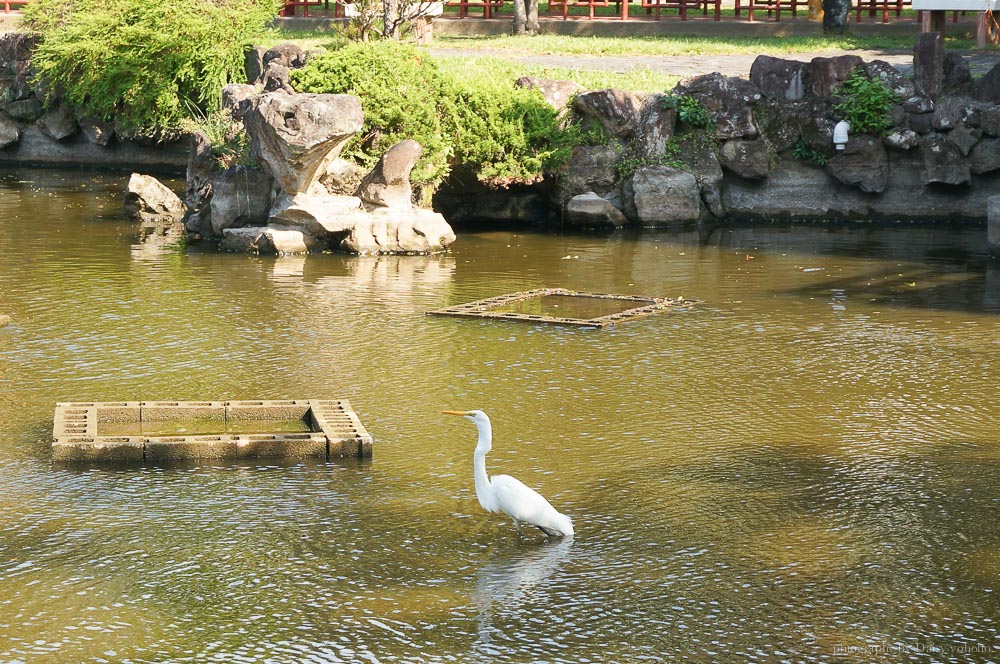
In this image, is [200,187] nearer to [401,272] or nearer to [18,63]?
[401,272]

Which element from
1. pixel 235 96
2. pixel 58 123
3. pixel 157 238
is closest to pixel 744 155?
pixel 235 96

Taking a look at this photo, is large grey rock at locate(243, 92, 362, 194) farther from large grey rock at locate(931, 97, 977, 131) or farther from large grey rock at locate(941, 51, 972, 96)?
large grey rock at locate(941, 51, 972, 96)

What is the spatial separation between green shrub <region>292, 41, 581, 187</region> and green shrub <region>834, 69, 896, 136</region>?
176 inches

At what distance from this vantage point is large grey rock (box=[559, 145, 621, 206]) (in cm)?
2244

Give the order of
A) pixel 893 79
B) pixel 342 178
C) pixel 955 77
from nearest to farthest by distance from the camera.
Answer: pixel 342 178
pixel 893 79
pixel 955 77

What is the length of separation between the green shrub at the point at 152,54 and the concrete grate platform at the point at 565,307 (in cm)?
1330

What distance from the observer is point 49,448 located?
9.79 metres

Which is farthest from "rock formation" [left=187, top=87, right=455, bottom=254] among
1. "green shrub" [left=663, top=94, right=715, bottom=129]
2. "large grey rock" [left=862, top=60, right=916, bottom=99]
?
→ "large grey rock" [left=862, top=60, right=916, bottom=99]

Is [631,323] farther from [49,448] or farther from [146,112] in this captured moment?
[146,112]

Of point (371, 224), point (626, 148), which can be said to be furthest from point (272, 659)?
point (626, 148)

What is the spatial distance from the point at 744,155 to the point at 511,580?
16275 mm

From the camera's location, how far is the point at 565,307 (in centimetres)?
1545

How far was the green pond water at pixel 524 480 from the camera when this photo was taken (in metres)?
6.98

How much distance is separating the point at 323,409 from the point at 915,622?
489cm
